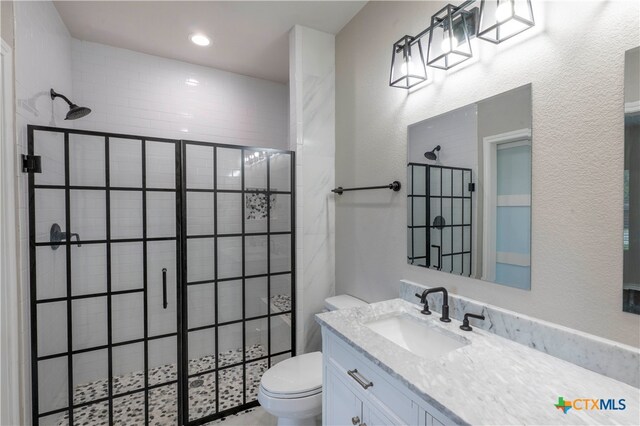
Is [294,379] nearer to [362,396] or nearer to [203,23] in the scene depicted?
[362,396]

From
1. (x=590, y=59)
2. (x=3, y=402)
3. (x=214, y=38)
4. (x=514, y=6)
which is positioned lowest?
(x=3, y=402)

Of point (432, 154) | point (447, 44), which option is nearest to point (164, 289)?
point (432, 154)

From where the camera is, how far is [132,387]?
1812 millimetres

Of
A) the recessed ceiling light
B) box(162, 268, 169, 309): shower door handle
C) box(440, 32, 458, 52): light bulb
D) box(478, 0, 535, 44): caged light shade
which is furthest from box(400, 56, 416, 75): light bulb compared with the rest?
box(162, 268, 169, 309): shower door handle

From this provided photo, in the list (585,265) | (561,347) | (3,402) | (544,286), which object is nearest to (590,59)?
(585,265)

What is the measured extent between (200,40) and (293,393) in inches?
102

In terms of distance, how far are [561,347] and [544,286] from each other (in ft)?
0.68

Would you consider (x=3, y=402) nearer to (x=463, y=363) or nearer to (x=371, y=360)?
(x=371, y=360)

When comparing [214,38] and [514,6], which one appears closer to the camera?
[514,6]

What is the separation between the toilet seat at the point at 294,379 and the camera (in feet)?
5.17

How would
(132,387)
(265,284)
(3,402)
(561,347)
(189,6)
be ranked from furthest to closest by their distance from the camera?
(265,284)
(189,6)
(132,387)
(3,402)
(561,347)

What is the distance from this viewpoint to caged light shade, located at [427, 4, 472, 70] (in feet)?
4.25

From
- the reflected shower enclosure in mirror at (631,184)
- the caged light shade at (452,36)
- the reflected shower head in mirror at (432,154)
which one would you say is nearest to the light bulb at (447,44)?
the caged light shade at (452,36)

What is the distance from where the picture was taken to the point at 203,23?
2109 mm
